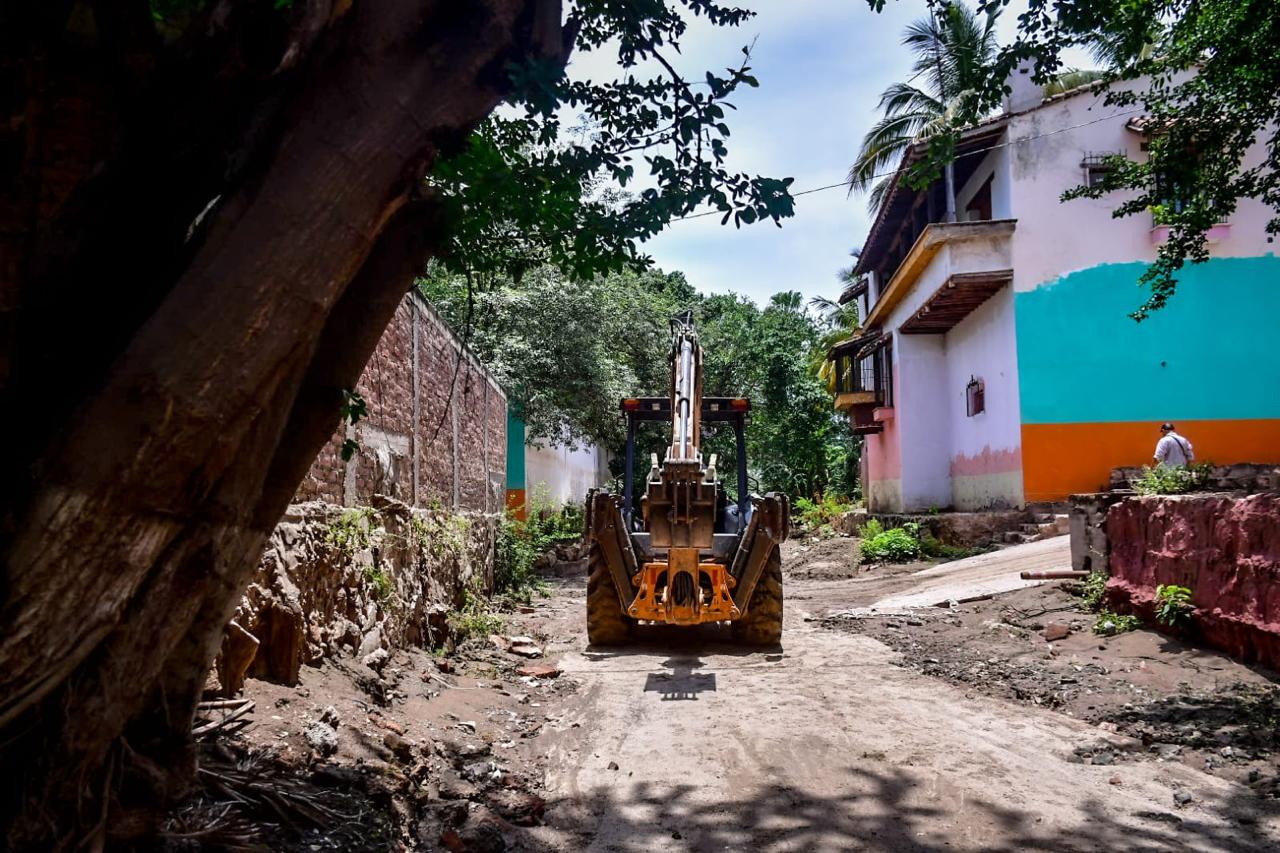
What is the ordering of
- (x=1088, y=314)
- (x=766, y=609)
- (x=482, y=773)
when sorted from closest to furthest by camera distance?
(x=482, y=773) → (x=766, y=609) → (x=1088, y=314)

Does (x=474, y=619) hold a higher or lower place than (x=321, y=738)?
lower

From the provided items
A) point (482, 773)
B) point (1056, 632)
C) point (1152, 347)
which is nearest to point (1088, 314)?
point (1152, 347)

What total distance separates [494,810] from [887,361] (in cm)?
2141

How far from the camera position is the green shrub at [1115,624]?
27.5 ft

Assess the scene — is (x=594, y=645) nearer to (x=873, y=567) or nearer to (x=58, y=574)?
(x=58, y=574)

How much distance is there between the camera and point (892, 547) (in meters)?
18.6

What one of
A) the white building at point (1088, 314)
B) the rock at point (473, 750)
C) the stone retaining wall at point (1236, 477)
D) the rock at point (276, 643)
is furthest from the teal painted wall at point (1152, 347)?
the rock at point (276, 643)

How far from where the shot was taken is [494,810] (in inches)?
195


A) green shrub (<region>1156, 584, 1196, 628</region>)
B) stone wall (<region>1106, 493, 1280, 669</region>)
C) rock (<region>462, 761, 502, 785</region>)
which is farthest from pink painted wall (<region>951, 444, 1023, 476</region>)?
rock (<region>462, 761, 502, 785</region>)

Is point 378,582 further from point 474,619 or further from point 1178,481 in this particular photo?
point 1178,481

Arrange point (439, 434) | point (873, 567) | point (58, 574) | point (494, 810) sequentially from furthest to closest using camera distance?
1. point (873, 567)
2. point (439, 434)
3. point (494, 810)
4. point (58, 574)

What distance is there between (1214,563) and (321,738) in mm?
6763

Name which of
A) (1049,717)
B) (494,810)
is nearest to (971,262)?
(1049,717)

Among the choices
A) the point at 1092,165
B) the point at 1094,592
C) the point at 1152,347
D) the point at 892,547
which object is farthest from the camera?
the point at 892,547
